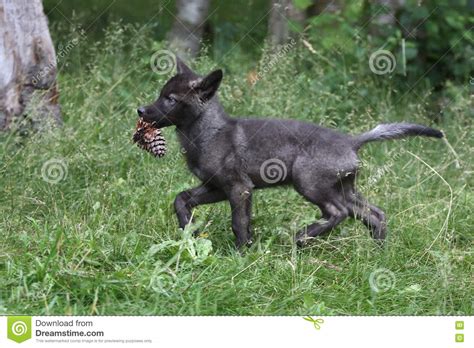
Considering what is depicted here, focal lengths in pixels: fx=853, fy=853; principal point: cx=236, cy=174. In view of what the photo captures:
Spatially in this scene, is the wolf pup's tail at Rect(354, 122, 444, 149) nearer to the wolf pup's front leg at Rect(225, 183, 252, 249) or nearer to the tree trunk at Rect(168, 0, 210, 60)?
the wolf pup's front leg at Rect(225, 183, 252, 249)

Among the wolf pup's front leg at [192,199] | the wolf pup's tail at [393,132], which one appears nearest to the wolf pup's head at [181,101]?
the wolf pup's front leg at [192,199]

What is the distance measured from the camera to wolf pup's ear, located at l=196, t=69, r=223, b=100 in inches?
239

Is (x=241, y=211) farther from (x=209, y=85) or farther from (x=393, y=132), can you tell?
(x=393, y=132)

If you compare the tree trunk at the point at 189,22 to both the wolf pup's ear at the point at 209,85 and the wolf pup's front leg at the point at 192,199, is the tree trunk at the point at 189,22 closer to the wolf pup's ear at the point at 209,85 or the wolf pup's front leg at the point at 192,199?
the wolf pup's ear at the point at 209,85

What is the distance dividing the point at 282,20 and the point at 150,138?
4069 mm

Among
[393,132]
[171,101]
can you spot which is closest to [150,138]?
[171,101]

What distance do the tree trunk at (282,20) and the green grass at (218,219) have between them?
75 centimetres

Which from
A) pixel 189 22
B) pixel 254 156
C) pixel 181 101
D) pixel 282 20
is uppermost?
pixel 282 20

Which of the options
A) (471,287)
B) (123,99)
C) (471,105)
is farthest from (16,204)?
(471,105)

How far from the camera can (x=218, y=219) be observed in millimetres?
6398

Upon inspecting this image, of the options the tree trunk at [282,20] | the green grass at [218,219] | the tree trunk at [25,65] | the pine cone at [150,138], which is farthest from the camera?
the tree trunk at [282,20]

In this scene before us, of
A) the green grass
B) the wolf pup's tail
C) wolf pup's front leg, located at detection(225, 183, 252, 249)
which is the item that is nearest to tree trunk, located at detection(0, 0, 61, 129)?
the green grass

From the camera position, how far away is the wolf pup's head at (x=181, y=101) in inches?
241
